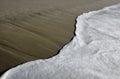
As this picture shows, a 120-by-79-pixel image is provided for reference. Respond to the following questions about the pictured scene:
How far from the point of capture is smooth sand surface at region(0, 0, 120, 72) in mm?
746

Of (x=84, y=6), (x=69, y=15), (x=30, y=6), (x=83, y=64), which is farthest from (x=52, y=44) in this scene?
(x=84, y=6)

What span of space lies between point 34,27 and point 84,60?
0.37 m

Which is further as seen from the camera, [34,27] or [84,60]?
[34,27]

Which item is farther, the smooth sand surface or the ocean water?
the smooth sand surface

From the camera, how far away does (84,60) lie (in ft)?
2.27

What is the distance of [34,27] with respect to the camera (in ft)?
3.20

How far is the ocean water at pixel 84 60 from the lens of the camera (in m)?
0.61

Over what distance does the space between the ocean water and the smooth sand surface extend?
55 mm

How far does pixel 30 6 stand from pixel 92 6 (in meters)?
0.45

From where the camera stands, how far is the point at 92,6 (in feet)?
4.89

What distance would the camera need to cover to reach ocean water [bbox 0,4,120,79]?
1.99 ft

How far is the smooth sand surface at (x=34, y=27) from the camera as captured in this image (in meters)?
0.75

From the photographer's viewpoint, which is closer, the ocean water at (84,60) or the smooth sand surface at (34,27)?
the ocean water at (84,60)

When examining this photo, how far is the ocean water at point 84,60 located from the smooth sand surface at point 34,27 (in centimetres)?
6
